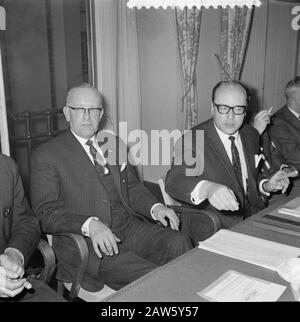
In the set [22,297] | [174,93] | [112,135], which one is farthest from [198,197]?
[174,93]

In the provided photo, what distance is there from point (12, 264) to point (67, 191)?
0.82 meters

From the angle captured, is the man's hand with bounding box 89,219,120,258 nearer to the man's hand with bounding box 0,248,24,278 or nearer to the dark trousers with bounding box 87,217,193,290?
the dark trousers with bounding box 87,217,193,290

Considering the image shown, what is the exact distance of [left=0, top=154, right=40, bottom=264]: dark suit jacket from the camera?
6.53 ft

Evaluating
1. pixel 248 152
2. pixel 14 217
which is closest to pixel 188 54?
pixel 248 152

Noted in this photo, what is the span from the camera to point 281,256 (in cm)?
165

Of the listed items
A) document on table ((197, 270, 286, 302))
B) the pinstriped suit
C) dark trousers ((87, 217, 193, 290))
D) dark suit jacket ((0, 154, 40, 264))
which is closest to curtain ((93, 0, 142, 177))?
the pinstriped suit

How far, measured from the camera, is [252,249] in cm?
172

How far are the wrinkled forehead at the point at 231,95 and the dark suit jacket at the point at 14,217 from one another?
145 centimetres

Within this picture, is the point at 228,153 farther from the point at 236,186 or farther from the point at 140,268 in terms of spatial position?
the point at 140,268

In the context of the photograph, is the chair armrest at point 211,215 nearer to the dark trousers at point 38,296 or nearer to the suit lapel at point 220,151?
the suit lapel at point 220,151

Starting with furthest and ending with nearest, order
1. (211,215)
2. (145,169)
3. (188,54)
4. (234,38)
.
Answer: (145,169) < (234,38) < (188,54) < (211,215)

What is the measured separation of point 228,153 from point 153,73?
3055 mm

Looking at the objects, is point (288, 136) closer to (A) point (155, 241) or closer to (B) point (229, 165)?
(B) point (229, 165)

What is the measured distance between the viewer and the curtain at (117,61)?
14.9 feet
